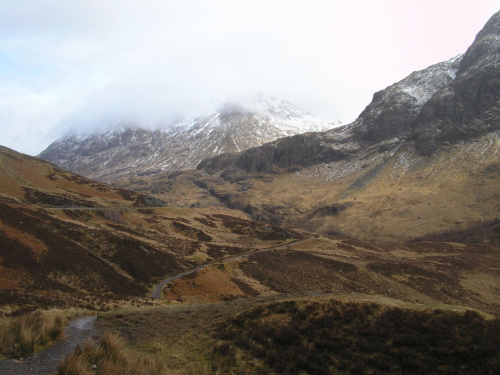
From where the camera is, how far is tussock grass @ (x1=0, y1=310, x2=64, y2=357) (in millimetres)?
9508

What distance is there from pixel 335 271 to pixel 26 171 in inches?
3463

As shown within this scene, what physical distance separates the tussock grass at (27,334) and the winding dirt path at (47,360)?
37 centimetres

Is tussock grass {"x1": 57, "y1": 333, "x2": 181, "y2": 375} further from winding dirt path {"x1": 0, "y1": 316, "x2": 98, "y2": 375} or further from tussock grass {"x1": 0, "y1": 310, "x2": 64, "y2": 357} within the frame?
tussock grass {"x1": 0, "y1": 310, "x2": 64, "y2": 357}

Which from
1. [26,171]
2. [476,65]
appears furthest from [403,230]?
[476,65]

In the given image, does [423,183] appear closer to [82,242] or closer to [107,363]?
[82,242]

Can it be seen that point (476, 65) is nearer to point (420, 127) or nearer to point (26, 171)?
point (420, 127)

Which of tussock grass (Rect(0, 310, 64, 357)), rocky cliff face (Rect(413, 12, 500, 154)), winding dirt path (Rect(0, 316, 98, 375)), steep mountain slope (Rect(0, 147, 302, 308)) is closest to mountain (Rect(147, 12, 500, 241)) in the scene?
Answer: rocky cliff face (Rect(413, 12, 500, 154))

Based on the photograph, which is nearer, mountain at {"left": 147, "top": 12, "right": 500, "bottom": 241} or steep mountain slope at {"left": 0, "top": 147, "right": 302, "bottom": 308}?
steep mountain slope at {"left": 0, "top": 147, "right": 302, "bottom": 308}

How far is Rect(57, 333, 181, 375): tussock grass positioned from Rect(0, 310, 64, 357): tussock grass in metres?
2.41

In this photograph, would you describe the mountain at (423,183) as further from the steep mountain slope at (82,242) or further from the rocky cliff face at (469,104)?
the steep mountain slope at (82,242)

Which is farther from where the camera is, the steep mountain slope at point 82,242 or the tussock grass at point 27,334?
the steep mountain slope at point 82,242

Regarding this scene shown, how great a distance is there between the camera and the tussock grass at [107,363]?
301 inches

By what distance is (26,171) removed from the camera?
8319 centimetres

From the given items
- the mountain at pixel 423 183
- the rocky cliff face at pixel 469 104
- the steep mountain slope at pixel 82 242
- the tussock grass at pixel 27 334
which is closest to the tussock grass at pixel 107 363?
the tussock grass at pixel 27 334
